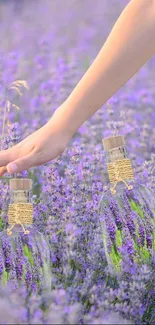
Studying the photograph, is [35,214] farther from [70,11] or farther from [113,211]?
[70,11]

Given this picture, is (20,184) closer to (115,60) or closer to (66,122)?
(66,122)

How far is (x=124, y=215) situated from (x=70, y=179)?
0.29 meters

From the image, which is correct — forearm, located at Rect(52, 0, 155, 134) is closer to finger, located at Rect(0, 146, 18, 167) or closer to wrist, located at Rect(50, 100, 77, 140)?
wrist, located at Rect(50, 100, 77, 140)

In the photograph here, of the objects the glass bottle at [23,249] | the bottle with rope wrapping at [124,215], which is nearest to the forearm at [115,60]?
the bottle with rope wrapping at [124,215]

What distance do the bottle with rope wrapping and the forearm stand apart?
0.33 ft

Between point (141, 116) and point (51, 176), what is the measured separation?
4.51ft

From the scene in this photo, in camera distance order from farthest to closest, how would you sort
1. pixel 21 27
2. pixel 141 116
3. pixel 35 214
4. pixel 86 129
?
pixel 21 27, pixel 141 116, pixel 86 129, pixel 35 214

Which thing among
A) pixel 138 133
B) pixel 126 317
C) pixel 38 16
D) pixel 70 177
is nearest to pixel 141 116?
pixel 138 133

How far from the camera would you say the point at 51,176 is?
1.69 meters

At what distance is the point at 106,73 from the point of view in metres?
1.48

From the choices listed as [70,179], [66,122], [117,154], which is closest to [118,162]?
[117,154]

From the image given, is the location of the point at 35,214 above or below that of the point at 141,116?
below

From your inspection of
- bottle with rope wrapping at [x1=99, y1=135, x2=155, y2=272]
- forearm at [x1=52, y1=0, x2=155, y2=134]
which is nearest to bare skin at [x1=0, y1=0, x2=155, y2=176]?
forearm at [x1=52, y1=0, x2=155, y2=134]

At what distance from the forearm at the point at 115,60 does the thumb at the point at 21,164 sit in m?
0.13
